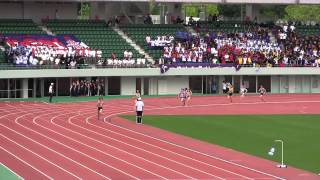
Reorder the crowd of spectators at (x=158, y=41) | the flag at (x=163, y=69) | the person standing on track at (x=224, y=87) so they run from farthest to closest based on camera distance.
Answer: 1. the crowd of spectators at (x=158, y=41)
2. the person standing on track at (x=224, y=87)
3. the flag at (x=163, y=69)

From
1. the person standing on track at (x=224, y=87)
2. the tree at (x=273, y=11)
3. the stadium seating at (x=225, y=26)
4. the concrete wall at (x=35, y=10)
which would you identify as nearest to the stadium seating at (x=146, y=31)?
the stadium seating at (x=225, y=26)

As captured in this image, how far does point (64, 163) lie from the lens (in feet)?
81.0

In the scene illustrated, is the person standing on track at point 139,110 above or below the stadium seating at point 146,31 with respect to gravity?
below

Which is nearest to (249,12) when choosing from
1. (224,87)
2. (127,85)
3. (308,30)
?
(308,30)

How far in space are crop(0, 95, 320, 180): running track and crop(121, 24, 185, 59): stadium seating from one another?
1463 cm

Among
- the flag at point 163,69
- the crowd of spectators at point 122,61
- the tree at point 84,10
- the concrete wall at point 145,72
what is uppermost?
the tree at point 84,10

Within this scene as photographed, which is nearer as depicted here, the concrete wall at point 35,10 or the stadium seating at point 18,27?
the stadium seating at point 18,27

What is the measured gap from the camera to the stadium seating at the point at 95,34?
54.8m

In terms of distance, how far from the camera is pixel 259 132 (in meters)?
33.1

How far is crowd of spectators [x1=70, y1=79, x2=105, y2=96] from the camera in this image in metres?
51.1

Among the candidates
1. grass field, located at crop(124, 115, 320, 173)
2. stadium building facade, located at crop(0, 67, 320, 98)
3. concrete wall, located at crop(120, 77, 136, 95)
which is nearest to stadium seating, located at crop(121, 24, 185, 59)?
stadium building facade, located at crop(0, 67, 320, 98)

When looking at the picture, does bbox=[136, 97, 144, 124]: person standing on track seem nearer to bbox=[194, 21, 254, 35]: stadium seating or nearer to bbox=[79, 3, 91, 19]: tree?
bbox=[194, 21, 254, 35]: stadium seating

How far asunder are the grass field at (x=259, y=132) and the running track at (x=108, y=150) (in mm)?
962

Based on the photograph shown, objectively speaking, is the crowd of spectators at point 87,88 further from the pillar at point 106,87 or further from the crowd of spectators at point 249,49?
the crowd of spectators at point 249,49
